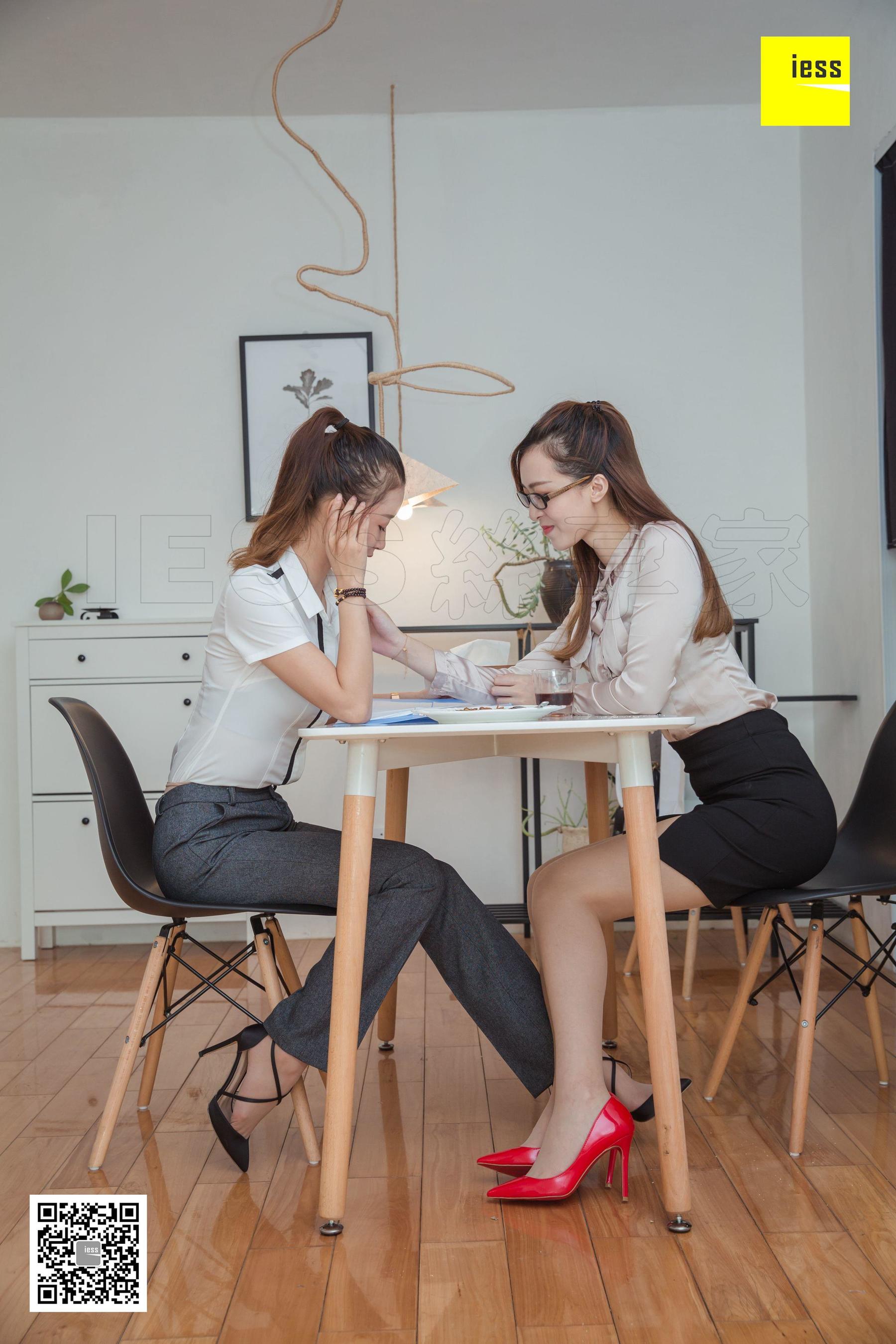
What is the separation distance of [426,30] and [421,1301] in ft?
9.95

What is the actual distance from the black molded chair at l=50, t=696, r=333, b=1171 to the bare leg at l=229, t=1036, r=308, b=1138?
48mm

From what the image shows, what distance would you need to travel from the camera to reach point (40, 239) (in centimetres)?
341

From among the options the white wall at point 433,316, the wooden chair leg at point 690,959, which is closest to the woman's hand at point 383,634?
the wooden chair leg at point 690,959

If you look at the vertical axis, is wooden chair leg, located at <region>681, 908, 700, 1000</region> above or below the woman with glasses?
below

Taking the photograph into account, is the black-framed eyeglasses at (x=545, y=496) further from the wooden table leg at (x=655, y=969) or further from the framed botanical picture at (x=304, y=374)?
the framed botanical picture at (x=304, y=374)

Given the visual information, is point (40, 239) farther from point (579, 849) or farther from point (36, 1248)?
point (36, 1248)

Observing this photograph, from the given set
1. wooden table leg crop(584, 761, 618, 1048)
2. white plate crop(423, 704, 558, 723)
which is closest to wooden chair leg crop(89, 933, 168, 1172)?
white plate crop(423, 704, 558, 723)

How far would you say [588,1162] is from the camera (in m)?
1.43

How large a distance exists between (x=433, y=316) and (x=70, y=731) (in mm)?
1700

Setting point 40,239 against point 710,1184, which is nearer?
point 710,1184

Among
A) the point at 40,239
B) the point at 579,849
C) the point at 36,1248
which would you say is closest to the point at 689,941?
the point at 579,849

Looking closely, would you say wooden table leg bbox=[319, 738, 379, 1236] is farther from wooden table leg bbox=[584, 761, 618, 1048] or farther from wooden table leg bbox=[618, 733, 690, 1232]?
wooden table leg bbox=[584, 761, 618, 1048]

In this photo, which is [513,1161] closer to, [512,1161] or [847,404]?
[512,1161]

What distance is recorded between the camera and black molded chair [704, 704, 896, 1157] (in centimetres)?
163
